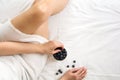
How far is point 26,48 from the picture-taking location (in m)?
1.22

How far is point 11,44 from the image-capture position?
3.98ft

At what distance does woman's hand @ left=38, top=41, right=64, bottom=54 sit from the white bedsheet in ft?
0.20

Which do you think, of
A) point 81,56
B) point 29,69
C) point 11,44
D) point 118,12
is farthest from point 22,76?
point 118,12

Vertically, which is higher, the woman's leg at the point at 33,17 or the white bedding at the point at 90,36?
the woman's leg at the point at 33,17

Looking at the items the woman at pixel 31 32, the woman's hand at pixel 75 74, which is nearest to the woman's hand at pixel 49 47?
the woman at pixel 31 32

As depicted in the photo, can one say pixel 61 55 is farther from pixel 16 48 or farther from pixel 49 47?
pixel 16 48

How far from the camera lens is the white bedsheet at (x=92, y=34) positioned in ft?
3.90

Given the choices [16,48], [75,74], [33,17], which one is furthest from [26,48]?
[75,74]

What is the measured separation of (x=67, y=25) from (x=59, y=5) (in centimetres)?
12

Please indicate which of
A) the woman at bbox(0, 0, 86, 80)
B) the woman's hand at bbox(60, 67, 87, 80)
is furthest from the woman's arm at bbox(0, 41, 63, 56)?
the woman's hand at bbox(60, 67, 87, 80)

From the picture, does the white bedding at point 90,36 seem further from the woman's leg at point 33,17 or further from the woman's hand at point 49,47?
the woman's leg at point 33,17

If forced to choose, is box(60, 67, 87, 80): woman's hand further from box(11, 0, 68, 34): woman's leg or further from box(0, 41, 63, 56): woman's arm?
box(11, 0, 68, 34): woman's leg

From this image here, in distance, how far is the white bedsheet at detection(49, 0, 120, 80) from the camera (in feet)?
3.90

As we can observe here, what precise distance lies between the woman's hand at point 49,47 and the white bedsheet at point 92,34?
60 mm
